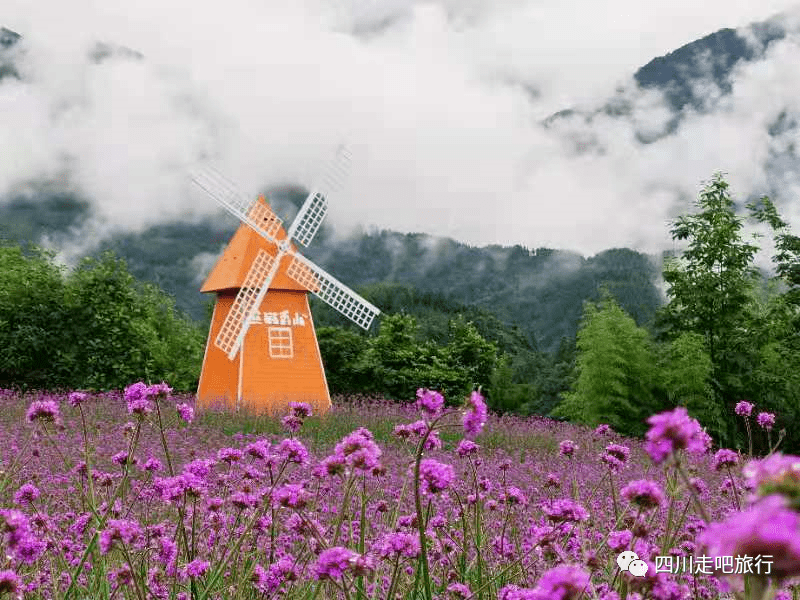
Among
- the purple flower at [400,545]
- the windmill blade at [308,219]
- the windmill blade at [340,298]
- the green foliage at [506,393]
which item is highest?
the windmill blade at [308,219]

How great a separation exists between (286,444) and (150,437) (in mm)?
10027

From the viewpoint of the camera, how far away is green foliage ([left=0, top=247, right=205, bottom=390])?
22.7 meters

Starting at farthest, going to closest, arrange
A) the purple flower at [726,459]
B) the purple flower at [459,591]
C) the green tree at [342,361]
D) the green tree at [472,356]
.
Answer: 1. the green tree at [472,356]
2. the green tree at [342,361]
3. the purple flower at [726,459]
4. the purple flower at [459,591]

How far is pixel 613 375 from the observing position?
69.5ft

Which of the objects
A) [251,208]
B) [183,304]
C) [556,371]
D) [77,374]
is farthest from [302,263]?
[183,304]

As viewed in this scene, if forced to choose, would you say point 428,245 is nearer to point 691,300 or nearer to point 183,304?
point 183,304

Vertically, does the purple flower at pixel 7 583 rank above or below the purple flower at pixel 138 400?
below

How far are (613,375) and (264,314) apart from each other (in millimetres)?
8763

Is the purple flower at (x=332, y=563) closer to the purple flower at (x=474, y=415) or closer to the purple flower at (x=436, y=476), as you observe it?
the purple flower at (x=474, y=415)

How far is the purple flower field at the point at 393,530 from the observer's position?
4.36ft

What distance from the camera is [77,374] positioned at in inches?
904

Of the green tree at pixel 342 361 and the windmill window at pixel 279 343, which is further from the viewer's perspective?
the green tree at pixel 342 361

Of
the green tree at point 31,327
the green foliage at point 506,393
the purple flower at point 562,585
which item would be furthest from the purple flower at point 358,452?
the green foliage at point 506,393

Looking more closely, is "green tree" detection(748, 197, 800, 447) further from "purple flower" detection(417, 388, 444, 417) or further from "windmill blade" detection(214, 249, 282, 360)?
"purple flower" detection(417, 388, 444, 417)
